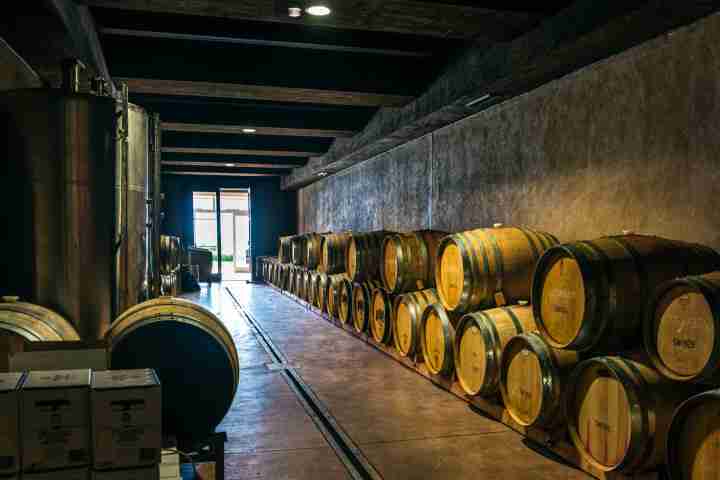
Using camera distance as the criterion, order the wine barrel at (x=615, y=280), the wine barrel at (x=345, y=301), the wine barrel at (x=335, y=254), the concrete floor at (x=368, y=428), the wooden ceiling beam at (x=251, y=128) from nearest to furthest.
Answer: the wine barrel at (x=615, y=280), the concrete floor at (x=368, y=428), the wine barrel at (x=345, y=301), the wooden ceiling beam at (x=251, y=128), the wine barrel at (x=335, y=254)

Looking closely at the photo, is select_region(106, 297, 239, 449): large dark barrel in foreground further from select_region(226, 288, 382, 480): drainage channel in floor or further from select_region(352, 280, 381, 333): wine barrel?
select_region(352, 280, 381, 333): wine barrel

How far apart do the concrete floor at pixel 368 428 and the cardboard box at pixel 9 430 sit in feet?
6.51

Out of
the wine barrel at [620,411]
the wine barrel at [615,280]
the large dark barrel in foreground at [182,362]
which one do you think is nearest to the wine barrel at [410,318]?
the wine barrel at [615,280]

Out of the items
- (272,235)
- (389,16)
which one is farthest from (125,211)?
(272,235)

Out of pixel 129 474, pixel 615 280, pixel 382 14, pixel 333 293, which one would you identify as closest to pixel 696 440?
pixel 615 280

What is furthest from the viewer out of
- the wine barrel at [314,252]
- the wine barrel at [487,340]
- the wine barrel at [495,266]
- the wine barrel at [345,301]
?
the wine barrel at [314,252]

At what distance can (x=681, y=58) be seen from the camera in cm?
403

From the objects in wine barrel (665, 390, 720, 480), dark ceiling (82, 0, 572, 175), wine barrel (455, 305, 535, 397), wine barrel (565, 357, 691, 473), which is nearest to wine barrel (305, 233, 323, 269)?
dark ceiling (82, 0, 572, 175)

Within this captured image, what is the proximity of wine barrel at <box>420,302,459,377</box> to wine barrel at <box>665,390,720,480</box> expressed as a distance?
112 inches

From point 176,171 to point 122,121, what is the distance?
13849 mm

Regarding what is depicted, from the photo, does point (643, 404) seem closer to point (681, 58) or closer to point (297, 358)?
point (681, 58)

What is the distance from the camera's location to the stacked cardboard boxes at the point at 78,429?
1.97 meters

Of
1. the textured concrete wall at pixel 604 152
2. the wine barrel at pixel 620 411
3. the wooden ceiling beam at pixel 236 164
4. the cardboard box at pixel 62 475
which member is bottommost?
the wine barrel at pixel 620 411

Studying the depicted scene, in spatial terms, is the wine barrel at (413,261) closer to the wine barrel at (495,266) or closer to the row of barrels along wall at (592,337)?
the row of barrels along wall at (592,337)
